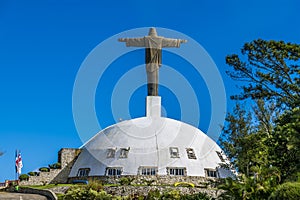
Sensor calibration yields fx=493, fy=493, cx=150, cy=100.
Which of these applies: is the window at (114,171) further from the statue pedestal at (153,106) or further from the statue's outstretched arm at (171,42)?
the statue's outstretched arm at (171,42)

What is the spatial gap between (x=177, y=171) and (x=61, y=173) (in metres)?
14.7

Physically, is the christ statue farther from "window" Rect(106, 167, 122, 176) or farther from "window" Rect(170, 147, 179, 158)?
"window" Rect(106, 167, 122, 176)

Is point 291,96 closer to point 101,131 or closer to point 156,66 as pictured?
point 156,66

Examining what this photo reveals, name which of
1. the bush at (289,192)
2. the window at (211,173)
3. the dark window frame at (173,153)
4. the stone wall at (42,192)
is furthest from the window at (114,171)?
the bush at (289,192)

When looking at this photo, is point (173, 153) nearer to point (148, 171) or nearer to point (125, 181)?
point (148, 171)

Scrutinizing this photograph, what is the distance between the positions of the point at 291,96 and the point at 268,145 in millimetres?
4920

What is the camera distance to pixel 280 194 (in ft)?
65.6

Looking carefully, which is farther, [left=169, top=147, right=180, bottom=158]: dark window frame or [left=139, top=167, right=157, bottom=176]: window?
[left=169, top=147, right=180, bottom=158]: dark window frame

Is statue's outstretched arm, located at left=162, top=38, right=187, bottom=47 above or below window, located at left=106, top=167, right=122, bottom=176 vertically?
above

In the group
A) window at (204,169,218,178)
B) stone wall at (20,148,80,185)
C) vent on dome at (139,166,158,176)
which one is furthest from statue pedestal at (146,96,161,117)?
stone wall at (20,148,80,185)

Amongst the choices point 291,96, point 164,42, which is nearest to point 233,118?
point 291,96

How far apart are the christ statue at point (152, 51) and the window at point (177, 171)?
10322mm

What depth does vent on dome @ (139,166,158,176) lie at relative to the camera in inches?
1981

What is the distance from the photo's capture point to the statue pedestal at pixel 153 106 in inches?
2253
